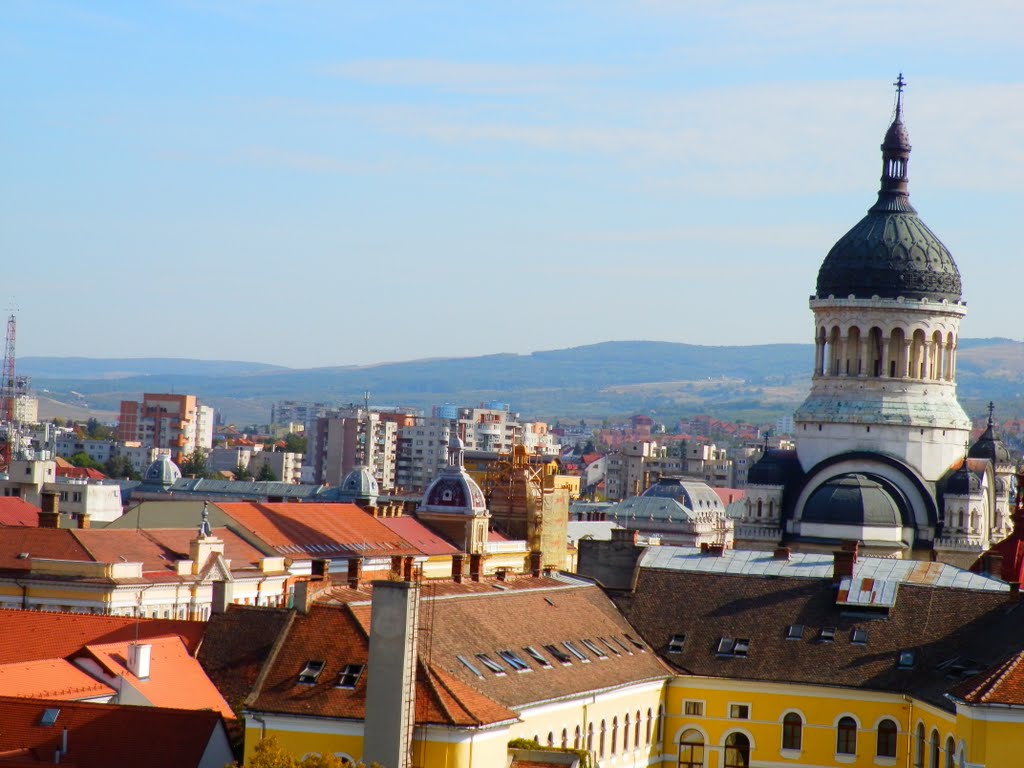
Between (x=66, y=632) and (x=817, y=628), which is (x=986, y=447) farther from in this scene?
(x=66, y=632)

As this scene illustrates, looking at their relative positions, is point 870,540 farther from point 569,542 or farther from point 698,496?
point 698,496

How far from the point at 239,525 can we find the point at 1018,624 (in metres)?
49.4

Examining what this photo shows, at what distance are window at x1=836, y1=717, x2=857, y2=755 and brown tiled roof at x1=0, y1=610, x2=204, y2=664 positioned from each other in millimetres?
18744

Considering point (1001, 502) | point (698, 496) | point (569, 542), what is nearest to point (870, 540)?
point (1001, 502)

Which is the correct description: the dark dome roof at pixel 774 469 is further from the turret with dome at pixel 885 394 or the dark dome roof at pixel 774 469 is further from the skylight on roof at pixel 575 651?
the skylight on roof at pixel 575 651

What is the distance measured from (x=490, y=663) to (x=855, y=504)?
45476 mm

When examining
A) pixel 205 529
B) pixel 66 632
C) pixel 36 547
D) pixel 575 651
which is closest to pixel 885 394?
pixel 205 529

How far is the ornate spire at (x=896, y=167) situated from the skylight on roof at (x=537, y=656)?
51.6 meters

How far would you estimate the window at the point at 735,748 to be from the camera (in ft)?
219

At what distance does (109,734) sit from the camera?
160ft

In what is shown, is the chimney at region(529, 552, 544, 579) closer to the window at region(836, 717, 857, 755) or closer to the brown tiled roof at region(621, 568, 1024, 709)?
the brown tiled roof at region(621, 568, 1024, 709)

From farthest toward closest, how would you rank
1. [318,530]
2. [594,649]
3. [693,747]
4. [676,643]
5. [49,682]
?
[318,530], [676,643], [693,747], [594,649], [49,682]

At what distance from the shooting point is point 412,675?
49.1m

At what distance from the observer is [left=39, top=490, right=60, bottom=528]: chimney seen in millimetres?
103000
